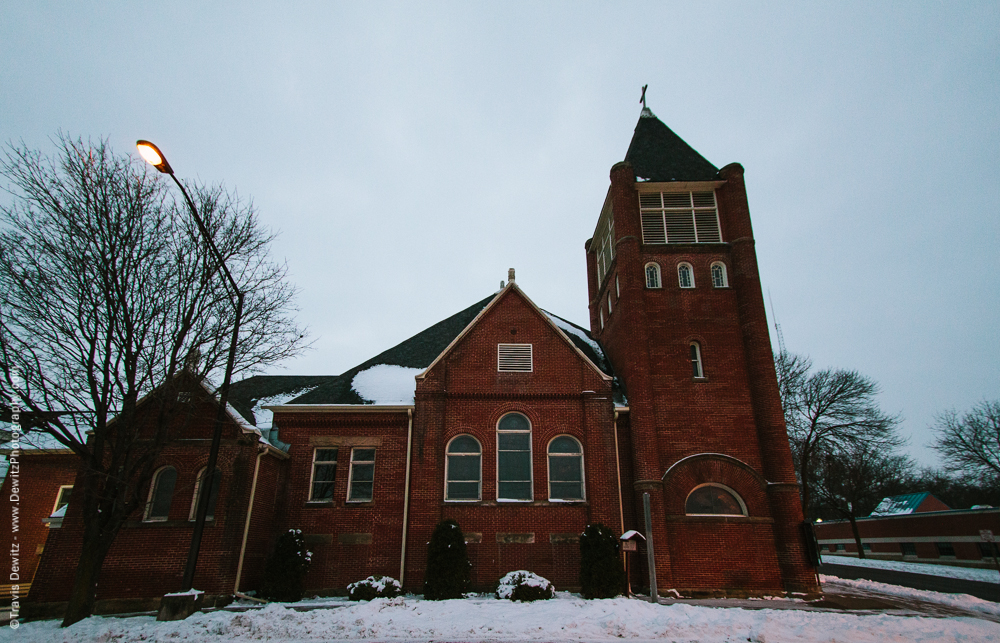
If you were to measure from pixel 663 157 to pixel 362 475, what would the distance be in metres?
18.5

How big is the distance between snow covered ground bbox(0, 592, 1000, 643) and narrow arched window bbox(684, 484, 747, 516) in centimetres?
457

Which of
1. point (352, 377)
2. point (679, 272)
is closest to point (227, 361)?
point (352, 377)

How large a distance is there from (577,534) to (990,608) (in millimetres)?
11429

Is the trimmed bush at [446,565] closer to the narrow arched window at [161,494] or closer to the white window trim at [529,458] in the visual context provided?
the white window trim at [529,458]

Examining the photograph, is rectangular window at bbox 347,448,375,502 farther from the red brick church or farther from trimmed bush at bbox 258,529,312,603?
trimmed bush at bbox 258,529,312,603

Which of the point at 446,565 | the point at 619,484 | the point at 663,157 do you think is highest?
the point at 663,157

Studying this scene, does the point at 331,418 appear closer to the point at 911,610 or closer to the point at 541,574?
the point at 541,574

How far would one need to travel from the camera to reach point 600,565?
15.2 m

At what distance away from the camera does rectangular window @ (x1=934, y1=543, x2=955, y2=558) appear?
3626cm

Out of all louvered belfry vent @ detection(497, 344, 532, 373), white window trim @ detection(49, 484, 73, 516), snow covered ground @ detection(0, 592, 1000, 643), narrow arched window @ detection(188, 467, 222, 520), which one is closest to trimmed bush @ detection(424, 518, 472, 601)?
snow covered ground @ detection(0, 592, 1000, 643)

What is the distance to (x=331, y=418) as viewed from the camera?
18.4m

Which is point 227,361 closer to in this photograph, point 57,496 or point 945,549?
point 57,496

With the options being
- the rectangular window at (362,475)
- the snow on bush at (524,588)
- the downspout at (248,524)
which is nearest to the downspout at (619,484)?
the snow on bush at (524,588)

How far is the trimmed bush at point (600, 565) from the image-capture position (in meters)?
15.0
